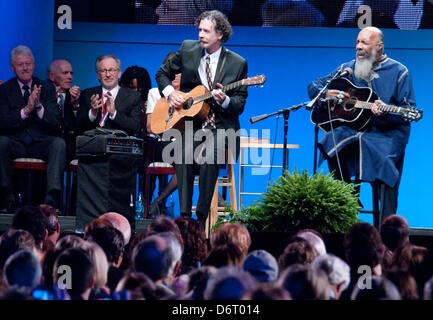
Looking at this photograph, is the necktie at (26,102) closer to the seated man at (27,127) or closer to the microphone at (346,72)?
the seated man at (27,127)

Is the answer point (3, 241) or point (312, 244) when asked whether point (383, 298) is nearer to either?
point (312, 244)

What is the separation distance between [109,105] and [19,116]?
896 millimetres

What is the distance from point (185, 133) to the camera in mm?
5164

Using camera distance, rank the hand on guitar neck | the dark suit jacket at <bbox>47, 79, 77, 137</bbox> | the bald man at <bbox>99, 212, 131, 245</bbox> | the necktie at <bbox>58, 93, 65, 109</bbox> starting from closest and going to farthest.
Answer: the bald man at <bbox>99, 212, 131, 245</bbox>
the hand on guitar neck
the dark suit jacket at <bbox>47, 79, 77, 137</bbox>
the necktie at <bbox>58, 93, 65, 109</bbox>

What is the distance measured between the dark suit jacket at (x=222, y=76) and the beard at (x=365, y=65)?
1009 millimetres

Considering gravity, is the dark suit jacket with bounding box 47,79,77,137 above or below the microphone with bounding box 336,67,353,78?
below

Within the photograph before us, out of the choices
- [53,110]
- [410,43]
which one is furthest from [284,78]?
[53,110]

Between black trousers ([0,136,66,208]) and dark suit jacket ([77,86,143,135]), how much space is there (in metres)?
0.29

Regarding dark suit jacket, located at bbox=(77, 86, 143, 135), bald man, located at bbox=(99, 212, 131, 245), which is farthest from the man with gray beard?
bald man, located at bbox=(99, 212, 131, 245)

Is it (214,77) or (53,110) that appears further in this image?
(53,110)

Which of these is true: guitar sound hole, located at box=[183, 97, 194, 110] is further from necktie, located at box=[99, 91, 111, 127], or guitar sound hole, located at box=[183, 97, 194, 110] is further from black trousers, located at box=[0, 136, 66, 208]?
black trousers, located at box=[0, 136, 66, 208]

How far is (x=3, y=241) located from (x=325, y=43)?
5.90 m

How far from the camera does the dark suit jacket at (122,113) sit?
19.4 ft

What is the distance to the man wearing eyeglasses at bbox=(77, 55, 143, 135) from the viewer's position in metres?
5.91
